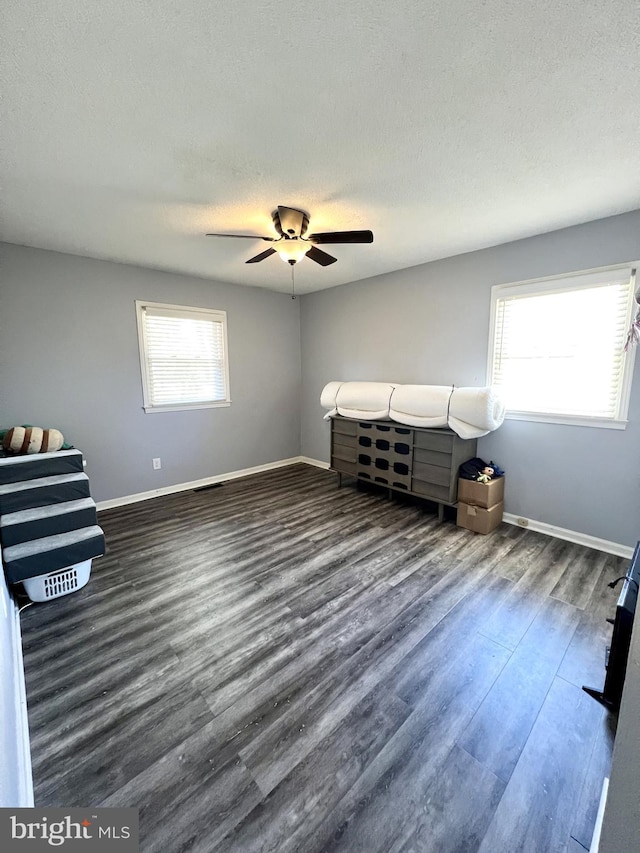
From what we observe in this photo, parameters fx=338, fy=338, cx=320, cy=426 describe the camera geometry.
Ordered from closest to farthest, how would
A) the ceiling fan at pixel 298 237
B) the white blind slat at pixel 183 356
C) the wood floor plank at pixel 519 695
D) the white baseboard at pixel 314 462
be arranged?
the wood floor plank at pixel 519 695
the ceiling fan at pixel 298 237
the white blind slat at pixel 183 356
the white baseboard at pixel 314 462

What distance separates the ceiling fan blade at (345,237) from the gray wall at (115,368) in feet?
7.44

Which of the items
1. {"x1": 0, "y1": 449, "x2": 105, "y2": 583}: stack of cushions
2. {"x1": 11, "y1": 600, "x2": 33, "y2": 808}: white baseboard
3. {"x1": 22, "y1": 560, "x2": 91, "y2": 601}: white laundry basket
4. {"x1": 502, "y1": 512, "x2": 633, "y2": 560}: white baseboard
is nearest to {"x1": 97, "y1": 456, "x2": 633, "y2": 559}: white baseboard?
{"x1": 502, "y1": 512, "x2": 633, "y2": 560}: white baseboard

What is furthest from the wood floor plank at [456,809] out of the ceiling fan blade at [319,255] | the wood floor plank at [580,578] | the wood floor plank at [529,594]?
the ceiling fan blade at [319,255]

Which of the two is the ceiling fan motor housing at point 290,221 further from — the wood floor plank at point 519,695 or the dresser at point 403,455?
the wood floor plank at point 519,695

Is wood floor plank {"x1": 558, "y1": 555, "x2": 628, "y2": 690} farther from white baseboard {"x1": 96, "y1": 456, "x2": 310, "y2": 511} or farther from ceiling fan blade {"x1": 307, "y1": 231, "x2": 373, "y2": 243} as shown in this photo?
white baseboard {"x1": 96, "y1": 456, "x2": 310, "y2": 511}

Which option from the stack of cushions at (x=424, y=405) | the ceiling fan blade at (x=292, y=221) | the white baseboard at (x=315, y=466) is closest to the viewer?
the ceiling fan blade at (x=292, y=221)

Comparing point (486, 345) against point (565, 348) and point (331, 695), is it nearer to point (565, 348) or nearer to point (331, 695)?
point (565, 348)

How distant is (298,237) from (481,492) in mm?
2551

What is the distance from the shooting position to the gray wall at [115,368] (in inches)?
119

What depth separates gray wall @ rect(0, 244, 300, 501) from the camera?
3.01m

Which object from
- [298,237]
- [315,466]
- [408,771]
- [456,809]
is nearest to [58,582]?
[408,771]

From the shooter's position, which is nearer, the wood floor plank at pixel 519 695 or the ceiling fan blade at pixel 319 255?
the wood floor plank at pixel 519 695

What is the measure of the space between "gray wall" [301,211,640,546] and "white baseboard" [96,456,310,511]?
1.63 m

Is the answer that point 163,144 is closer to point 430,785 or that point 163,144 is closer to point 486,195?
point 486,195
